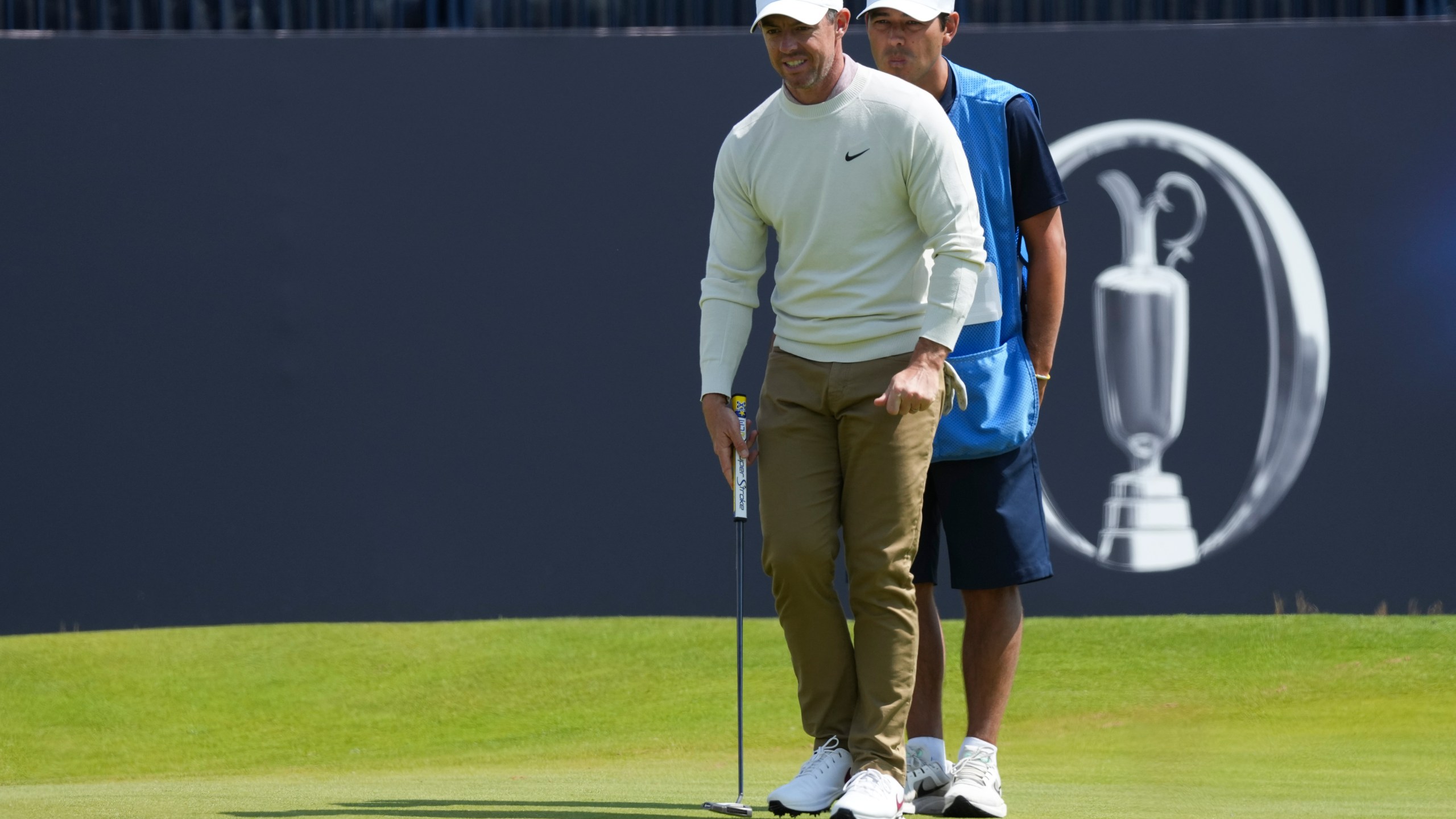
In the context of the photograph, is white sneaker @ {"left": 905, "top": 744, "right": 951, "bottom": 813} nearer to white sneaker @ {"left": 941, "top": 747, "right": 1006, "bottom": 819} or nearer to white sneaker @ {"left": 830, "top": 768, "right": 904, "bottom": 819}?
white sneaker @ {"left": 941, "top": 747, "right": 1006, "bottom": 819}

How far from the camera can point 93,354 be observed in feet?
20.5

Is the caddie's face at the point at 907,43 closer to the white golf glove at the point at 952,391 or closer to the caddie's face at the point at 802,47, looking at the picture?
the caddie's face at the point at 802,47

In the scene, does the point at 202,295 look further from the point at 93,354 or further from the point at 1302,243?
the point at 1302,243

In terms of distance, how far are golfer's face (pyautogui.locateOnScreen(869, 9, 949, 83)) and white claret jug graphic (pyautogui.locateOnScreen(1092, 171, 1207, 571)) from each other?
316cm

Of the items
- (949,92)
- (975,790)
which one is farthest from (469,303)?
(975,790)

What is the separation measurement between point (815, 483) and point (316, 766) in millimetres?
2738

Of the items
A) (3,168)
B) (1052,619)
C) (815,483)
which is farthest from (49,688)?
(815,483)

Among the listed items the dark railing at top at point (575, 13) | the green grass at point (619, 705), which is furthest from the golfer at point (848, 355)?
the dark railing at top at point (575, 13)

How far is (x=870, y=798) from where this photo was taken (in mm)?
2555

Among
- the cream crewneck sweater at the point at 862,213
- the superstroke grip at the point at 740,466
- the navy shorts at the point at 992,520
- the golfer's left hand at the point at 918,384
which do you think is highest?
the cream crewneck sweater at the point at 862,213

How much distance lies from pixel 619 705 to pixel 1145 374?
2.30 metres

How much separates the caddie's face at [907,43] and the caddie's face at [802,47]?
0.45 metres

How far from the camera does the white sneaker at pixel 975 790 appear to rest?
2.81 m

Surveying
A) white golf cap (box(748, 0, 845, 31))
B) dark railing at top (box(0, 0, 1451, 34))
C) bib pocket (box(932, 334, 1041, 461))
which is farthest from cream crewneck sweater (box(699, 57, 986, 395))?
dark railing at top (box(0, 0, 1451, 34))
